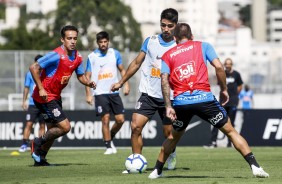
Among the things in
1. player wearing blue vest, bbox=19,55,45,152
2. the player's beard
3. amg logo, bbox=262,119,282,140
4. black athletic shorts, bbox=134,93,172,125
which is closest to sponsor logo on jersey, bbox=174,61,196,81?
the player's beard

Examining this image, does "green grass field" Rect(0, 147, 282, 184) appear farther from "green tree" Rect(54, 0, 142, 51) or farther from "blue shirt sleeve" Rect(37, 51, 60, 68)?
"green tree" Rect(54, 0, 142, 51)

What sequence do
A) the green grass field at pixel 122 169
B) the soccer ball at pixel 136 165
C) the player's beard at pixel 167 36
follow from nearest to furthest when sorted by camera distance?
the green grass field at pixel 122 169 → the soccer ball at pixel 136 165 → the player's beard at pixel 167 36

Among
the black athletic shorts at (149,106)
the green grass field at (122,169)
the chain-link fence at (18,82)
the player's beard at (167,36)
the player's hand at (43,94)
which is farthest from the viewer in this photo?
the chain-link fence at (18,82)

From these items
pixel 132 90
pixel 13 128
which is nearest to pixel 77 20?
pixel 132 90

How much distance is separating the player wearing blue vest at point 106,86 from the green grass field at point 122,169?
37.8 inches

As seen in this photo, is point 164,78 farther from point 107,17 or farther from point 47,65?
point 107,17

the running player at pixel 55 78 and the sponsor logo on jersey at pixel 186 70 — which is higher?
the sponsor logo on jersey at pixel 186 70

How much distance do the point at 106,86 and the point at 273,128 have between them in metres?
7.43

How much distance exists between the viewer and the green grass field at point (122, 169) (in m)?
14.3

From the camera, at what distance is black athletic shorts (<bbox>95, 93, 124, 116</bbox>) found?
72.1 ft

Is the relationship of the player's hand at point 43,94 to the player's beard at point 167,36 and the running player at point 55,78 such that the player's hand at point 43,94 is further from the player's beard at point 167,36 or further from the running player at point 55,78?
the player's beard at point 167,36

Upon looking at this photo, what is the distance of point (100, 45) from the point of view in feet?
71.8

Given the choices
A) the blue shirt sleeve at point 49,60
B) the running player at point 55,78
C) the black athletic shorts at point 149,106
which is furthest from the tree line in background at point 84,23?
Answer: the black athletic shorts at point 149,106

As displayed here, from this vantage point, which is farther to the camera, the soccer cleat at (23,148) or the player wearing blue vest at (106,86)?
the soccer cleat at (23,148)
